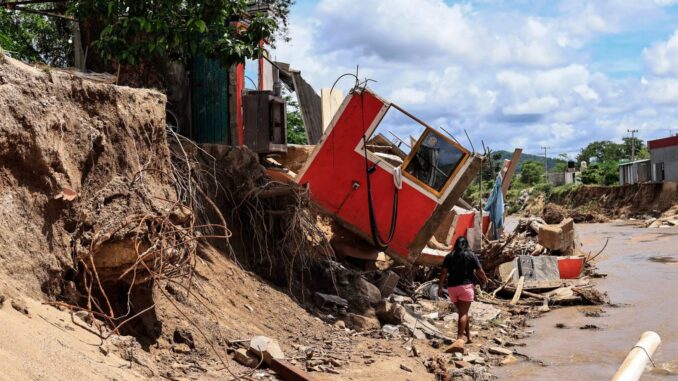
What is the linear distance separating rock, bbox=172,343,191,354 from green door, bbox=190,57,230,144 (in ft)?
20.1

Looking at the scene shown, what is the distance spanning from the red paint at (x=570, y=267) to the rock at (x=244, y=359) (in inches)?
474

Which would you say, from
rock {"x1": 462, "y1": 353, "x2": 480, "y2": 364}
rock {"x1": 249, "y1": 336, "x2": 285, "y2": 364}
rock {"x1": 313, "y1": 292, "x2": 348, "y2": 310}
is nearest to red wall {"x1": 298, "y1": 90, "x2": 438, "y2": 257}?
rock {"x1": 313, "y1": 292, "x2": 348, "y2": 310}

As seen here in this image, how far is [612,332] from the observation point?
12.1m

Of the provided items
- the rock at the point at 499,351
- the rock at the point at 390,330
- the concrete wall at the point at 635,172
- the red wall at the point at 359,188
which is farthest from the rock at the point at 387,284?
the concrete wall at the point at 635,172

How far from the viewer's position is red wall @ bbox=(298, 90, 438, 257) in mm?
12602

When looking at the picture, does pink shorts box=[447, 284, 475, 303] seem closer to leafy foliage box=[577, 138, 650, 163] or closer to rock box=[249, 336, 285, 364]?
rock box=[249, 336, 285, 364]

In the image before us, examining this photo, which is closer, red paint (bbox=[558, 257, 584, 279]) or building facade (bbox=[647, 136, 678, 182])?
red paint (bbox=[558, 257, 584, 279])

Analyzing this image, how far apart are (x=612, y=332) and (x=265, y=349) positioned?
7219 mm

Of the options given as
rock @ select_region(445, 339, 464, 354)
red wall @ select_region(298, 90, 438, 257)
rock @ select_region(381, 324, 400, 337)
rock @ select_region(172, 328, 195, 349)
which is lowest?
rock @ select_region(445, 339, 464, 354)

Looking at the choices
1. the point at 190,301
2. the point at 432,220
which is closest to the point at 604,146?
the point at 432,220

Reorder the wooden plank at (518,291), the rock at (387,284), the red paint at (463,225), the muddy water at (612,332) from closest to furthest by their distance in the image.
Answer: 1. the muddy water at (612,332)
2. the rock at (387,284)
3. the wooden plank at (518,291)
4. the red paint at (463,225)

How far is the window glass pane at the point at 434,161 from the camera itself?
1248 cm

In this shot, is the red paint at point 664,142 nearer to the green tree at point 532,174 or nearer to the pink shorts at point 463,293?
the green tree at point 532,174

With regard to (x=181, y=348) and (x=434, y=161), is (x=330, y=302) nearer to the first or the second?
(x=434, y=161)
